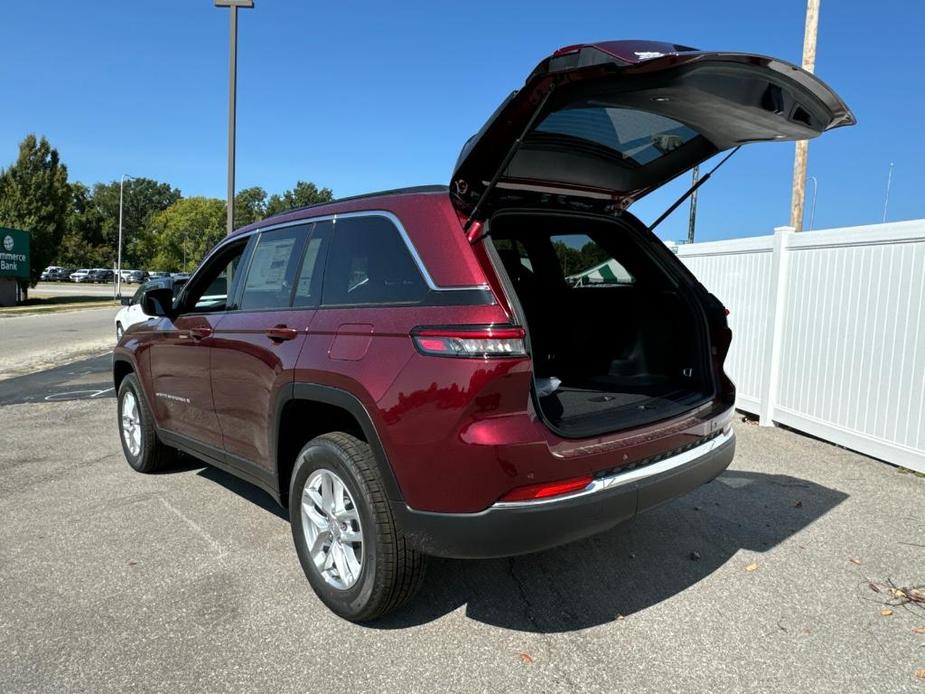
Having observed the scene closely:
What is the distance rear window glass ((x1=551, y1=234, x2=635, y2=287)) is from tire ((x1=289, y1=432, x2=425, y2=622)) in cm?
182

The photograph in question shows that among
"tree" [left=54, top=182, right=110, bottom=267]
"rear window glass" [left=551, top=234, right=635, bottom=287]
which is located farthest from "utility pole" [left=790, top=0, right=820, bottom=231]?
"tree" [left=54, top=182, right=110, bottom=267]

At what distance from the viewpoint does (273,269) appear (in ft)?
12.4

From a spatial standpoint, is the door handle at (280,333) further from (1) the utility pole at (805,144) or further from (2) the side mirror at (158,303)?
(1) the utility pole at (805,144)

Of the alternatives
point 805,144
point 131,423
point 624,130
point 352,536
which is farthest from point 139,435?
point 805,144

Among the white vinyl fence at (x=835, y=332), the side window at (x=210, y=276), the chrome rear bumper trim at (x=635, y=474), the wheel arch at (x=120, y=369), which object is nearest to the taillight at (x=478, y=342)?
the chrome rear bumper trim at (x=635, y=474)

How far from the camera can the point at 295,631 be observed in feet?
9.71

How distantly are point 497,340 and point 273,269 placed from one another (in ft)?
5.93

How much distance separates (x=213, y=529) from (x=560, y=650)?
2383 mm

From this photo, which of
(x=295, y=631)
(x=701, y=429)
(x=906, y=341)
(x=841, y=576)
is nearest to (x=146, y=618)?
(x=295, y=631)

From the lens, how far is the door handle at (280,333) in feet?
10.8

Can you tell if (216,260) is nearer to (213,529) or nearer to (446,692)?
(213,529)

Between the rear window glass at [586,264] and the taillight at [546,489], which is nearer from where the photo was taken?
the taillight at [546,489]

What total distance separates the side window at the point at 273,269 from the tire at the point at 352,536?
94cm

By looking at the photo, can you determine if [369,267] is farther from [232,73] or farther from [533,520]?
[232,73]
